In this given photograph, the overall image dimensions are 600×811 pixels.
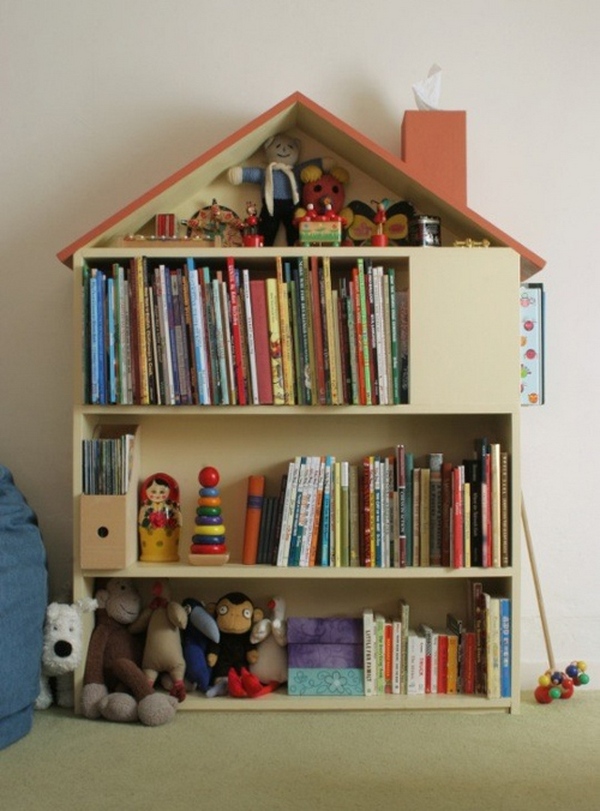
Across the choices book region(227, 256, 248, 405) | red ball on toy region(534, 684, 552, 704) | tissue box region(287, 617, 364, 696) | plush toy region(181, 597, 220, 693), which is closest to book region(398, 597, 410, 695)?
tissue box region(287, 617, 364, 696)

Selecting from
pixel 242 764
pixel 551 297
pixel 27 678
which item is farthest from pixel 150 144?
pixel 242 764

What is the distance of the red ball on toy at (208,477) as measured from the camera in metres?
2.64

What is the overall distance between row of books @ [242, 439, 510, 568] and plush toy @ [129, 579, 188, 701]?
0.24 m

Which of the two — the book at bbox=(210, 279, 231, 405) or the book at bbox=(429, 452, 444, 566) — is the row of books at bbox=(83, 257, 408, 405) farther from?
the book at bbox=(429, 452, 444, 566)

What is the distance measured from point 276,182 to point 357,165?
0.78 feet

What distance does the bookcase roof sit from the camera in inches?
102

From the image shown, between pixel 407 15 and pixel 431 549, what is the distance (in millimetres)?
1501

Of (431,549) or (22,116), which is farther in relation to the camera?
(22,116)

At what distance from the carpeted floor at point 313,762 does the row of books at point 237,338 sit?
0.79 m

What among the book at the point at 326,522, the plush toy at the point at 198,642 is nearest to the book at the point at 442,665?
the book at the point at 326,522

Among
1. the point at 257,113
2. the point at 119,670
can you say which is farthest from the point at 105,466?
the point at 257,113

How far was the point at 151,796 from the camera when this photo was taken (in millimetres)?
1982

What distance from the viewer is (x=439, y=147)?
2719 millimetres

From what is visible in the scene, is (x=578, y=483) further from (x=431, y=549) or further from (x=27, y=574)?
(x=27, y=574)
